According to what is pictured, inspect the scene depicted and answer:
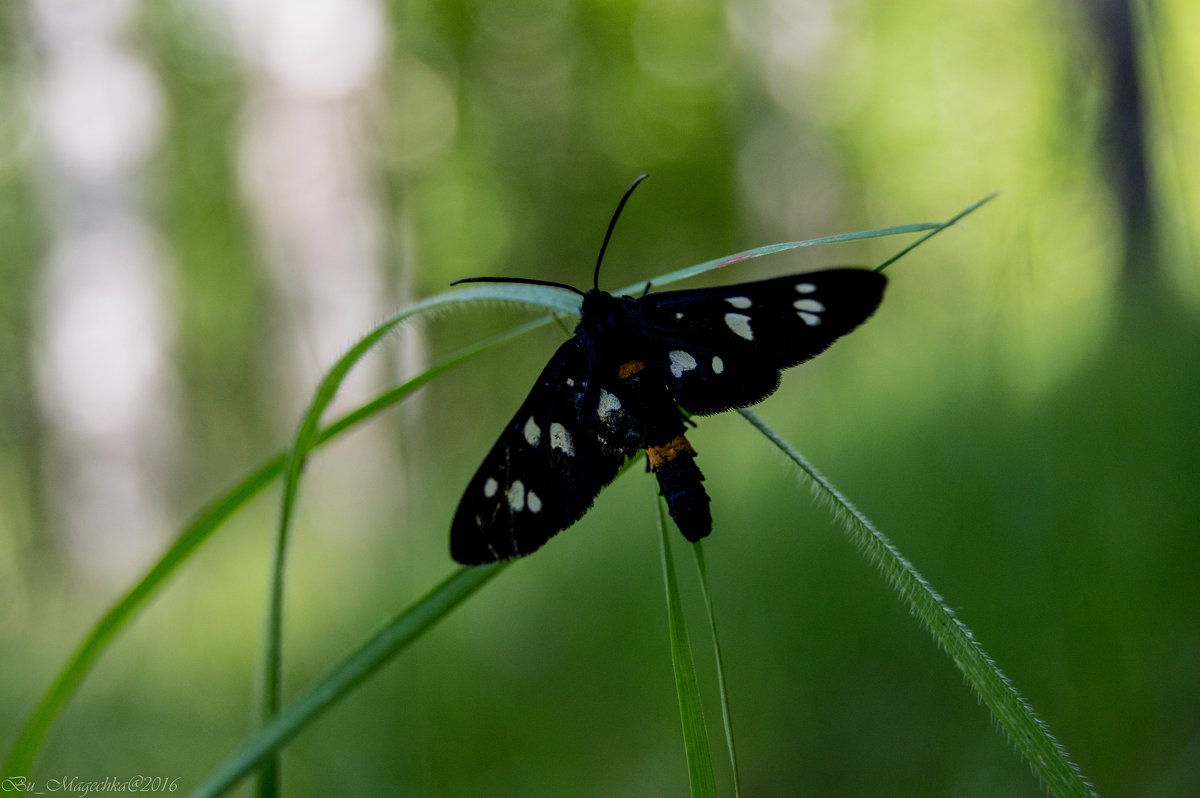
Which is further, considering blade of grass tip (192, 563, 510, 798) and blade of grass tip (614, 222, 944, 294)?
blade of grass tip (614, 222, 944, 294)

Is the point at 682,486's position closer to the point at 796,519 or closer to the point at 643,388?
the point at 643,388

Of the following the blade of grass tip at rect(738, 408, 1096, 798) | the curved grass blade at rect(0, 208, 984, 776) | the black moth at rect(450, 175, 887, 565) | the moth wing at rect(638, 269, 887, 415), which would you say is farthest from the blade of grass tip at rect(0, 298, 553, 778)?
the blade of grass tip at rect(738, 408, 1096, 798)

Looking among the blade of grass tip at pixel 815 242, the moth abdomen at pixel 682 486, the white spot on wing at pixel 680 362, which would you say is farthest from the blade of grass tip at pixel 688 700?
the white spot on wing at pixel 680 362

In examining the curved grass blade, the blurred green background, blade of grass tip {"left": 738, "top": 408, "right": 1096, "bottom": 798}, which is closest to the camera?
blade of grass tip {"left": 738, "top": 408, "right": 1096, "bottom": 798}

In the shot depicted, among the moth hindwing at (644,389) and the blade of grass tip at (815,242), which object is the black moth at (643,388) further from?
the blade of grass tip at (815,242)

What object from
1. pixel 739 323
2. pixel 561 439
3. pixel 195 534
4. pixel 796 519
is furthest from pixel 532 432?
pixel 796 519

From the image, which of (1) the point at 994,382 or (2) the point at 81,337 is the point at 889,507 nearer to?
(1) the point at 994,382

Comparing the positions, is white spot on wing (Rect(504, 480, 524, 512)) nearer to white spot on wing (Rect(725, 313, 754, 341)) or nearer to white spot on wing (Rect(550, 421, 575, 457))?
white spot on wing (Rect(550, 421, 575, 457))
